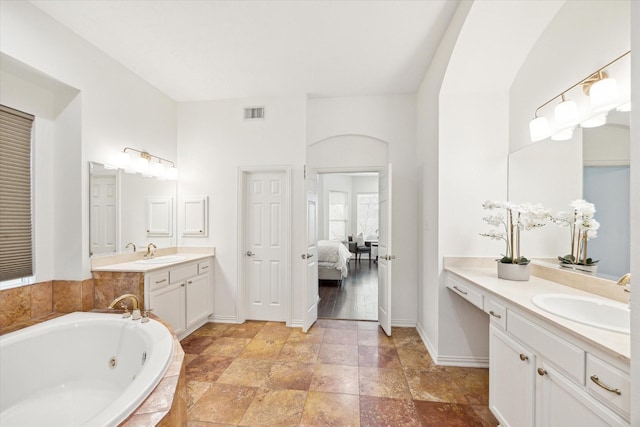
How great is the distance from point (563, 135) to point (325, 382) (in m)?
2.63

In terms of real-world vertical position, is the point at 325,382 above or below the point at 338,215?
below

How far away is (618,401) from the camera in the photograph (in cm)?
93

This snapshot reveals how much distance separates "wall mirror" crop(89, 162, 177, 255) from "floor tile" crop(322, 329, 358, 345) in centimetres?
230

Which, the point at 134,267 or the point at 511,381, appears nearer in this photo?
the point at 511,381

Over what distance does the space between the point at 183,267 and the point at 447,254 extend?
109 inches

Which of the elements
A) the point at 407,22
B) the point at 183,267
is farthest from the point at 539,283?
the point at 183,267

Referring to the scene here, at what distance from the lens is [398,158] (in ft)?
11.3

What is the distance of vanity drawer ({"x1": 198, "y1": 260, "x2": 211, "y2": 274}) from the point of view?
3.26m

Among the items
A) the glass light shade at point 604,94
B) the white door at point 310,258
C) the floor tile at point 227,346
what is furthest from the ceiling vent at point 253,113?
the glass light shade at point 604,94

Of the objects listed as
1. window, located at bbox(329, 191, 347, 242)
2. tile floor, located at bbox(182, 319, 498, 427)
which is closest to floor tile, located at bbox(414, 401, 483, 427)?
tile floor, located at bbox(182, 319, 498, 427)

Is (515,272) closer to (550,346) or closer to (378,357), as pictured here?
(550,346)

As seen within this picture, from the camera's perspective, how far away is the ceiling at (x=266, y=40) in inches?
80.9

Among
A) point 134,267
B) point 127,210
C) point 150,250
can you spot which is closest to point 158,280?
point 134,267

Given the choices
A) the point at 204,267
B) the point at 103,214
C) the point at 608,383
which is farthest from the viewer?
the point at 204,267
